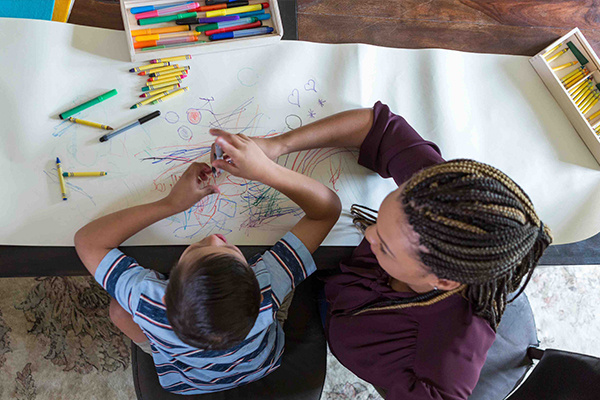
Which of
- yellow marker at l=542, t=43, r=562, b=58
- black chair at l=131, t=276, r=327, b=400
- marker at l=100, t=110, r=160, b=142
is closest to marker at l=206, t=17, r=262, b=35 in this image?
marker at l=100, t=110, r=160, b=142

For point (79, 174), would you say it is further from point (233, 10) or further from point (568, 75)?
point (568, 75)

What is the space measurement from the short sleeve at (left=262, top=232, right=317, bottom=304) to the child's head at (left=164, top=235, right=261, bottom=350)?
3.9 inches

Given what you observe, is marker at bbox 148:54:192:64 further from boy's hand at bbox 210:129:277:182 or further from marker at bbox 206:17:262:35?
boy's hand at bbox 210:129:277:182

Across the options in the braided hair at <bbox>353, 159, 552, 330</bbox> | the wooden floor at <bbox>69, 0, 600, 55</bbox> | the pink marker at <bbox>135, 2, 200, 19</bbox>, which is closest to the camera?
the braided hair at <bbox>353, 159, 552, 330</bbox>

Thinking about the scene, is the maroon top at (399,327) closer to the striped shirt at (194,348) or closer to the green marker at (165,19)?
the striped shirt at (194,348)

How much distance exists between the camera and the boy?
65 centimetres

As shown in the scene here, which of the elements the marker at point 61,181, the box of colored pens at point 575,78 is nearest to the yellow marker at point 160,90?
the marker at point 61,181

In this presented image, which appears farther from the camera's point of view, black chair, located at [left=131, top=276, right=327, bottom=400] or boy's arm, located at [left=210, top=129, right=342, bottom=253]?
black chair, located at [left=131, top=276, right=327, bottom=400]

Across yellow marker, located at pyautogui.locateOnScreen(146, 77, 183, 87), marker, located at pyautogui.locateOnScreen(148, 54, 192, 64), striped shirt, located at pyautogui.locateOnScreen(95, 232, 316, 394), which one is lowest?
striped shirt, located at pyautogui.locateOnScreen(95, 232, 316, 394)

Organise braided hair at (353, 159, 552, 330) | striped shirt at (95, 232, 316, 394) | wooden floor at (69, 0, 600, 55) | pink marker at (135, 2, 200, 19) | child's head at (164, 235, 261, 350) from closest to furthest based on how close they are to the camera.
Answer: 1. braided hair at (353, 159, 552, 330)
2. child's head at (164, 235, 261, 350)
3. striped shirt at (95, 232, 316, 394)
4. pink marker at (135, 2, 200, 19)
5. wooden floor at (69, 0, 600, 55)

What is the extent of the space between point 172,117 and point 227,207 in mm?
225

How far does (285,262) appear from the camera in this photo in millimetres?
789

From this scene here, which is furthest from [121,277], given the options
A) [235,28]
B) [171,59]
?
[235,28]

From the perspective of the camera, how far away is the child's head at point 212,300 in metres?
0.64
